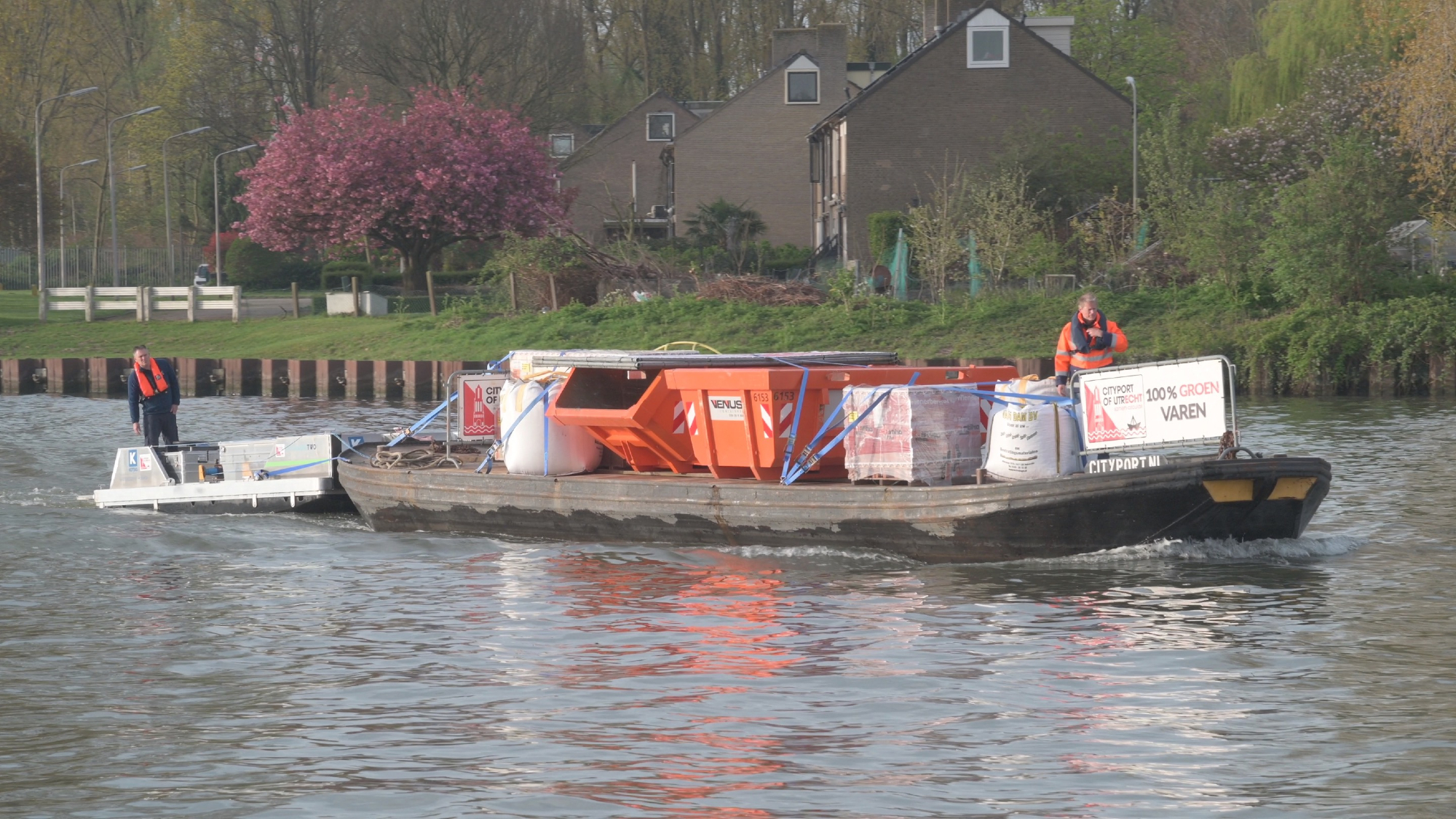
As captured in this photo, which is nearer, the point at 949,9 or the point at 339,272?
the point at 949,9

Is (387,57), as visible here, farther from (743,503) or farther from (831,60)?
(743,503)

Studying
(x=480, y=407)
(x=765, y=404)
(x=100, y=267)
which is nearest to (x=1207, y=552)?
(x=765, y=404)

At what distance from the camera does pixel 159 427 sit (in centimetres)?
2192

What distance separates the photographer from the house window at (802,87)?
68000mm

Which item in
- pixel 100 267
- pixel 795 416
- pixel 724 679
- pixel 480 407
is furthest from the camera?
pixel 100 267

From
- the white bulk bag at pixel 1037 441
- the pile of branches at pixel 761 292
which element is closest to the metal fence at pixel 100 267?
the pile of branches at pixel 761 292

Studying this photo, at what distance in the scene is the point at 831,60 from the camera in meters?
67.6

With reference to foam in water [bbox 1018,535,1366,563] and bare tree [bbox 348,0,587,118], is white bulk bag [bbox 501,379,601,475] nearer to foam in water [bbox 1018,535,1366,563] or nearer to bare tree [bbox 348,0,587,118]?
foam in water [bbox 1018,535,1366,563]

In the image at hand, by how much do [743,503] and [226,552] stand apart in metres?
5.57

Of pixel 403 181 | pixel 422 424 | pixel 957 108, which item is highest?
pixel 957 108

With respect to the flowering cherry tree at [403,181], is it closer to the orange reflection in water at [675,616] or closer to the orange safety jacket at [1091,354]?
the orange safety jacket at [1091,354]

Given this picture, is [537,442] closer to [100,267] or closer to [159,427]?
[159,427]

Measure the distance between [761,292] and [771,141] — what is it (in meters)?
28.7

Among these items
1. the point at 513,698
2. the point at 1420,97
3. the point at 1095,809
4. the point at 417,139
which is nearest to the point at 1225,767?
the point at 1095,809
